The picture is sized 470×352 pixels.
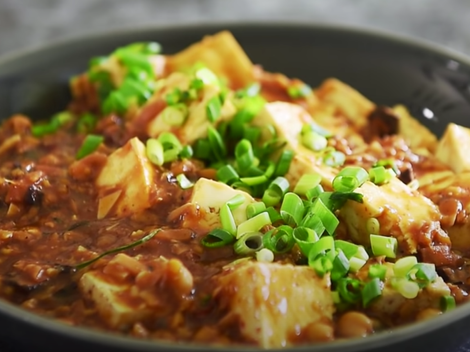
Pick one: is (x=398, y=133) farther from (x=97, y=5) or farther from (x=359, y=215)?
(x=97, y=5)

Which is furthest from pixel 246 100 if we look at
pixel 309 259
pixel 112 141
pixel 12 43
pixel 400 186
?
pixel 12 43

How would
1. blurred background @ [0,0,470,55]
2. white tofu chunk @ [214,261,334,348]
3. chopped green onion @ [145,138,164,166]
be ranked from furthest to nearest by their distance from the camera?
blurred background @ [0,0,470,55]
chopped green onion @ [145,138,164,166]
white tofu chunk @ [214,261,334,348]

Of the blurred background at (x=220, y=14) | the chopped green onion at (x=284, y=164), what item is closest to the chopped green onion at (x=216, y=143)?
the chopped green onion at (x=284, y=164)

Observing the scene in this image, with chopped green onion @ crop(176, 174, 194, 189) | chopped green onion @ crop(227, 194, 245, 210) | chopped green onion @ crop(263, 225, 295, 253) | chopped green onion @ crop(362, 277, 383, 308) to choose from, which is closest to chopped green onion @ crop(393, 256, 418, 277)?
chopped green onion @ crop(362, 277, 383, 308)

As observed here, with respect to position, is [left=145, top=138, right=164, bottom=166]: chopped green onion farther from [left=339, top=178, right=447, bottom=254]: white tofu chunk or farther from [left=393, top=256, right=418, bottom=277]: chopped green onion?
[left=393, top=256, right=418, bottom=277]: chopped green onion

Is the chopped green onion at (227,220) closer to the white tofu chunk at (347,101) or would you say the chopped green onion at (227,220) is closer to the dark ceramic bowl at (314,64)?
the white tofu chunk at (347,101)

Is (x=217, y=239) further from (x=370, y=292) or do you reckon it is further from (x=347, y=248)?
(x=370, y=292)
